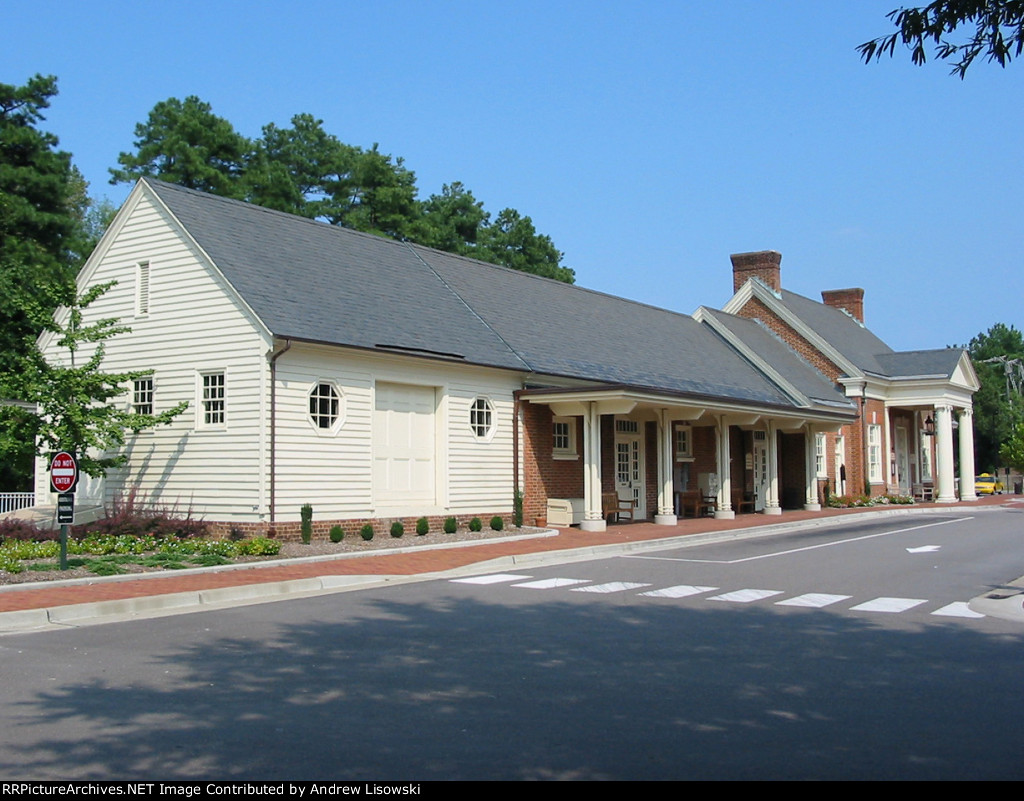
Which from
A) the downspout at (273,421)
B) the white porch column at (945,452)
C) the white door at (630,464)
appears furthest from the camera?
the white porch column at (945,452)

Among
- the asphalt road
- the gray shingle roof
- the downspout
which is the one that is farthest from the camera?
the gray shingle roof

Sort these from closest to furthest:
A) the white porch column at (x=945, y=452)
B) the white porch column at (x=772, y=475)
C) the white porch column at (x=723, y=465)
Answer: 1. the white porch column at (x=723, y=465)
2. the white porch column at (x=772, y=475)
3. the white porch column at (x=945, y=452)

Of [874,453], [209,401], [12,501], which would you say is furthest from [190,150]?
[874,453]

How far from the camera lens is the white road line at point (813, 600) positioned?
478 inches

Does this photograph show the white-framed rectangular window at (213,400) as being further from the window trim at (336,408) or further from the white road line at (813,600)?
the white road line at (813,600)

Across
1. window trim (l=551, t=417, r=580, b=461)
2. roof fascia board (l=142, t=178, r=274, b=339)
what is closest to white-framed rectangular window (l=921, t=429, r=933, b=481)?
window trim (l=551, t=417, r=580, b=461)

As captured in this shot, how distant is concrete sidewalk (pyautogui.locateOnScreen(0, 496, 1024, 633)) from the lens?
11.6 m

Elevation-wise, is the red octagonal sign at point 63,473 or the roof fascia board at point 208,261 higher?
the roof fascia board at point 208,261

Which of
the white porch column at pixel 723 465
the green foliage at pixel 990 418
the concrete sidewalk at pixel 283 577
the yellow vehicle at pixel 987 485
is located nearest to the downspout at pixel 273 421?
the concrete sidewalk at pixel 283 577

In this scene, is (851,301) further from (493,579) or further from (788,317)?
(493,579)

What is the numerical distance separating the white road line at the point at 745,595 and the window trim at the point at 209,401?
1050cm

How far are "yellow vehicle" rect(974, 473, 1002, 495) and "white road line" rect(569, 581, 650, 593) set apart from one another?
44014 mm

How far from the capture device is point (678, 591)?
13.5 metres

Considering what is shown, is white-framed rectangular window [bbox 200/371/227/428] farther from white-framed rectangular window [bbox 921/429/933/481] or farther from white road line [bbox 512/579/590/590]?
white-framed rectangular window [bbox 921/429/933/481]
